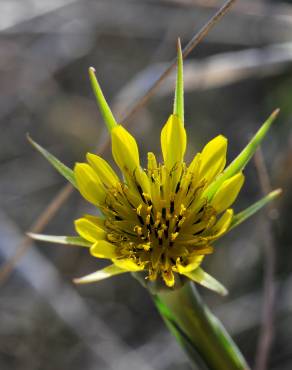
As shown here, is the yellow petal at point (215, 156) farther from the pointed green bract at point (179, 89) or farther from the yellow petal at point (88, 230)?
the yellow petal at point (88, 230)

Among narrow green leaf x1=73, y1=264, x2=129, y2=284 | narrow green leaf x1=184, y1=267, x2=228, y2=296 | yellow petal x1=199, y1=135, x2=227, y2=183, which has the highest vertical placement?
yellow petal x1=199, y1=135, x2=227, y2=183

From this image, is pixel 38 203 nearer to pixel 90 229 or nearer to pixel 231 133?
pixel 231 133

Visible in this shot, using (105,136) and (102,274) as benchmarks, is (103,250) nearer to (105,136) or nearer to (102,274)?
(102,274)

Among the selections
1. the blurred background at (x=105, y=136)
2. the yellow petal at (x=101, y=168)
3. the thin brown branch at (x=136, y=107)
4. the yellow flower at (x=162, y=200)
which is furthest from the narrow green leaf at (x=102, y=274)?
the blurred background at (x=105, y=136)

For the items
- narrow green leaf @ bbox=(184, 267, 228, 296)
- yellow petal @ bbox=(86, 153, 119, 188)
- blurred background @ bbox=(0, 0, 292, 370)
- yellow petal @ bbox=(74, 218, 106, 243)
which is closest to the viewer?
narrow green leaf @ bbox=(184, 267, 228, 296)

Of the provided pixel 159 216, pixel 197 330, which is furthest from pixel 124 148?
pixel 197 330

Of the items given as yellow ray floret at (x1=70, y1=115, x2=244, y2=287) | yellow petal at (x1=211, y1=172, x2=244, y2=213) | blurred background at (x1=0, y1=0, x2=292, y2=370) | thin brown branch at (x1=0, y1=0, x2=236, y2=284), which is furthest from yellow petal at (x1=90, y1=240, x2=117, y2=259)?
blurred background at (x1=0, y1=0, x2=292, y2=370)

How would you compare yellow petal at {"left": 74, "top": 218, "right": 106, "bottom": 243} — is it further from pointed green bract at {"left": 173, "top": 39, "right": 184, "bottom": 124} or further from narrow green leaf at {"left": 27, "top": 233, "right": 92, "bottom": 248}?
pointed green bract at {"left": 173, "top": 39, "right": 184, "bottom": 124}
